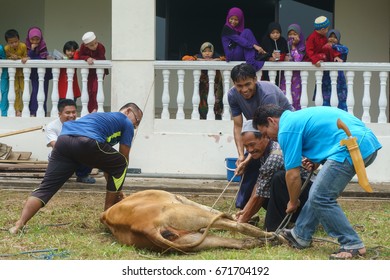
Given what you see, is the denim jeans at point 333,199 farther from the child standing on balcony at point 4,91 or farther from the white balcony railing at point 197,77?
the child standing on balcony at point 4,91

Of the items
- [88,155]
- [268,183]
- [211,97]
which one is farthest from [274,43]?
[88,155]

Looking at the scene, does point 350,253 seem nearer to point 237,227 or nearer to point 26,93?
point 237,227

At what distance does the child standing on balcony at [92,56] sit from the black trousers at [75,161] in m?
3.80

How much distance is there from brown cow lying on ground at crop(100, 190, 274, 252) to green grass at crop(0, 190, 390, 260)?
0.07m

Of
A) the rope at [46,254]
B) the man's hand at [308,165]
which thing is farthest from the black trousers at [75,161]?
the man's hand at [308,165]

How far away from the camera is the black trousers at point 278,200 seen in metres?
6.44

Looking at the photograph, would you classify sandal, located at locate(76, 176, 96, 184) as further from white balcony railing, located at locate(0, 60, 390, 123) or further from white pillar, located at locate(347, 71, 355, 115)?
white pillar, located at locate(347, 71, 355, 115)

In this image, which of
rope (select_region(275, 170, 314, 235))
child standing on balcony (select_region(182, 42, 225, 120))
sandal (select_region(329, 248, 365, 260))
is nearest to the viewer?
sandal (select_region(329, 248, 365, 260))

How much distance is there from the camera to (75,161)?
687 centimetres

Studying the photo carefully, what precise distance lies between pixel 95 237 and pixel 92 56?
190 inches

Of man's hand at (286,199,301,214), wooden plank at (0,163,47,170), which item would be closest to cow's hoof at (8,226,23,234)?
man's hand at (286,199,301,214)

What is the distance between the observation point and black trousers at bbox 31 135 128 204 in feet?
22.0
